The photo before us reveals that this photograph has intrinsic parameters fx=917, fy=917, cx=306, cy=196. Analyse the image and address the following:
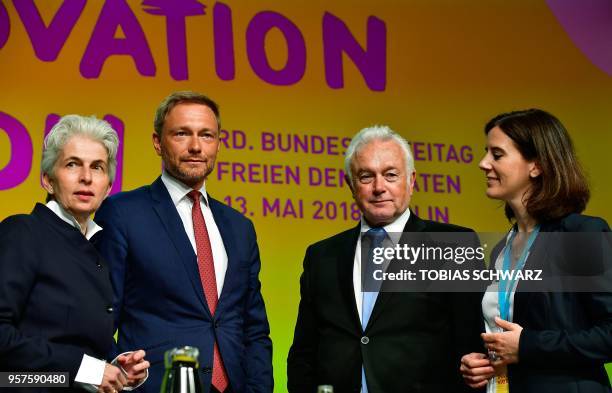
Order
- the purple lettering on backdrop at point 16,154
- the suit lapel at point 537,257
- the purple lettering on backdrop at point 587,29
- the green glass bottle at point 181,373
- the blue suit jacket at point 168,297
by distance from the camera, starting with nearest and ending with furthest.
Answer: the green glass bottle at point 181,373
the suit lapel at point 537,257
the blue suit jacket at point 168,297
the purple lettering on backdrop at point 16,154
the purple lettering on backdrop at point 587,29

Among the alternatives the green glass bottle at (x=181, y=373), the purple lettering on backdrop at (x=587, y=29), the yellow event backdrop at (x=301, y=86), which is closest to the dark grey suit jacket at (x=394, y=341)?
the green glass bottle at (x=181, y=373)

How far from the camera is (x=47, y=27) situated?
15.0 ft

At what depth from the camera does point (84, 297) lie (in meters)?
2.72

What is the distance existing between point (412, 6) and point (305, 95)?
842 mm

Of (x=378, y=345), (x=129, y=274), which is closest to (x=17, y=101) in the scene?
(x=129, y=274)

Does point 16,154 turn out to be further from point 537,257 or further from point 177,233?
point 537,257

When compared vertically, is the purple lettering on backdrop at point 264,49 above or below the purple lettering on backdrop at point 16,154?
above

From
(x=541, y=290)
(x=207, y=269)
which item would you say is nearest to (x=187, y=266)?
(x=207, y=269)

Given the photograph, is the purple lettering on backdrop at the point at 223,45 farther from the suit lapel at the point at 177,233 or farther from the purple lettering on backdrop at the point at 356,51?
the suit lapel at the point at 177,233

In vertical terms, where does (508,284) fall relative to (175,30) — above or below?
below

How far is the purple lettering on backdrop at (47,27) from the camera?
15.0 feet

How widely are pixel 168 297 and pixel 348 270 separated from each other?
664 millimetres

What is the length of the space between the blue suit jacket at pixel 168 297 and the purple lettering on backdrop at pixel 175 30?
1537 mm

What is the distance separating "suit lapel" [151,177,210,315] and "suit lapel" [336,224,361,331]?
50 cm
